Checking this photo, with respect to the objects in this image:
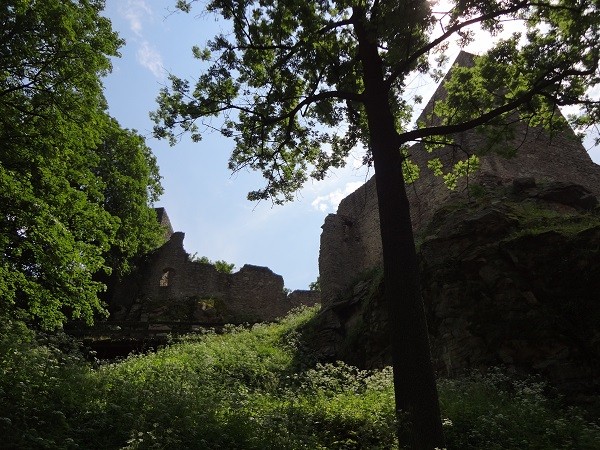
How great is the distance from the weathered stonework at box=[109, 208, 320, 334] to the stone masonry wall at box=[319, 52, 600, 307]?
656cm

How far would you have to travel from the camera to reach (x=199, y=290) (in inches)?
1000

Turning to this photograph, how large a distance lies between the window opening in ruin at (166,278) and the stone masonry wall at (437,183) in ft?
32.6

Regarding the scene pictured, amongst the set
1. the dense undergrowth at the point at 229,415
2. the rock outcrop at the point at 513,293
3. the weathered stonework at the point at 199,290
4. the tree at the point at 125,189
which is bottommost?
the dense undergrowth at the point at 229,415

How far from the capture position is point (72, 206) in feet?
33.2

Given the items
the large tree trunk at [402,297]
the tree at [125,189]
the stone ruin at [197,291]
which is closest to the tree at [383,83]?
the large tree trunk at [402,297]

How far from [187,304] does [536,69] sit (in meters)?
19.5

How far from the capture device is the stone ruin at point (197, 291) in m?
24.3

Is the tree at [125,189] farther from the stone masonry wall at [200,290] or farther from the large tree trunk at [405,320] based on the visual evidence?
the large tree trunk at [405,320]

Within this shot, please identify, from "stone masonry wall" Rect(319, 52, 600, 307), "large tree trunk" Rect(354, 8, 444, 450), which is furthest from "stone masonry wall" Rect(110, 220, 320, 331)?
"large tree trunk" Rect(354, 8, 444, 450)

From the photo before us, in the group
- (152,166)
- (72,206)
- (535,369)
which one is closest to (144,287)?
(152,166)

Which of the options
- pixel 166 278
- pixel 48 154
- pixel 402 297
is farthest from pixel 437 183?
pixel 166 278

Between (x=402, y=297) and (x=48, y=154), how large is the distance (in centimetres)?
757

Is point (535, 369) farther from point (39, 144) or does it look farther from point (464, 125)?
point (39, 144)

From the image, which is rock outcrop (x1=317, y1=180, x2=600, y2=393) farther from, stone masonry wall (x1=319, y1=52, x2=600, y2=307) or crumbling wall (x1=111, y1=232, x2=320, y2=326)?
crumbling wall (x1=111, y1=232, x2=320, y2=326)
